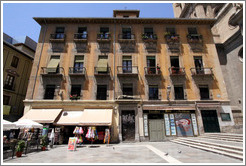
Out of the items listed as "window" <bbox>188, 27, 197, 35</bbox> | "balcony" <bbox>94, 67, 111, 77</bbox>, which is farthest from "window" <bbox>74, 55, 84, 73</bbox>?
"window" <bbox>188, 27, 197, 35</bbox>

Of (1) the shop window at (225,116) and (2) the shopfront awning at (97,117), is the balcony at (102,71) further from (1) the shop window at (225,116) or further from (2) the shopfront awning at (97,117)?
(1) the shop window at (225,116)

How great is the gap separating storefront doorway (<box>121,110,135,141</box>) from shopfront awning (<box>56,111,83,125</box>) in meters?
4.60

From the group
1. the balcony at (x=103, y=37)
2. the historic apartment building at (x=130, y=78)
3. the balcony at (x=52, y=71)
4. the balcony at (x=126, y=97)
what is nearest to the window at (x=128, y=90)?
the historic apartment building at (x=130, y=78)

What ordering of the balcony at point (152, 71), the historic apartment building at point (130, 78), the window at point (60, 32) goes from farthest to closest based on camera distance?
the window at point (60, 32), the balcony at point (152, 71), the historic apartment building at point (130, 78)

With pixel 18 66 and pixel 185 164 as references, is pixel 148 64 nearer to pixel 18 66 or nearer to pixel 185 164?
pixel 185 164

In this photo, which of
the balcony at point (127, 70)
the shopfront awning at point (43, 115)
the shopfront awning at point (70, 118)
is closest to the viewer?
the shopfront awning at point (43, 115)

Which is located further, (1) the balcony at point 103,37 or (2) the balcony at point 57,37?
(1) the balcony at point 103,37

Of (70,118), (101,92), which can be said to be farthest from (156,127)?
(70,118)

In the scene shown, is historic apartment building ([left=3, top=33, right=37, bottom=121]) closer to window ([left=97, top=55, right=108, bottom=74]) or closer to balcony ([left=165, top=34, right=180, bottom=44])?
window ([left=97, top=55, right=108, bottom=74])

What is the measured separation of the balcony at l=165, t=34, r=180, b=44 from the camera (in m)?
17.6

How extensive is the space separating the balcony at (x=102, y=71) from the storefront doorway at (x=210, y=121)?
1171 centimetres

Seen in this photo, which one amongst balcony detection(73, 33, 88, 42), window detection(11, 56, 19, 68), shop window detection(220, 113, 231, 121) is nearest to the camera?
shop window detection(220, 113, 231, 121)

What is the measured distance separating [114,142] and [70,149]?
5.15 metres

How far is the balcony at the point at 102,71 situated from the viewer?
1582 cm
